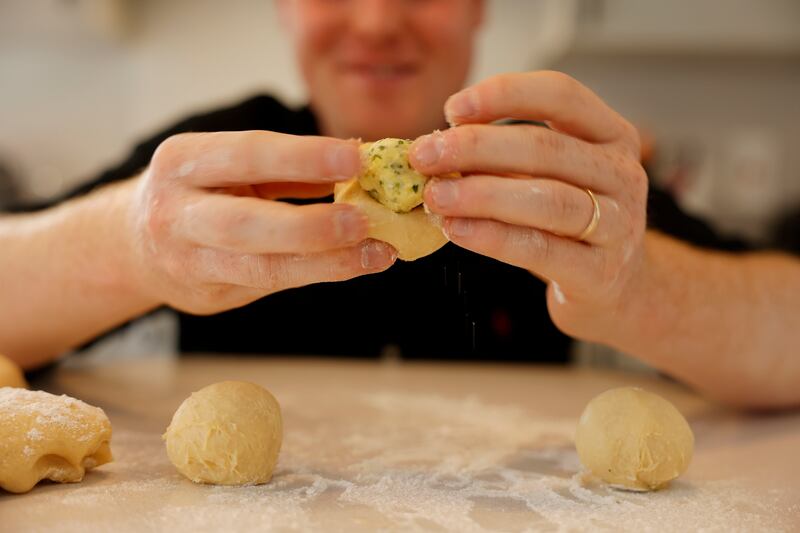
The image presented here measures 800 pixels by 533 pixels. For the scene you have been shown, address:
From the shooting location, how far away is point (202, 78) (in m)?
2.57

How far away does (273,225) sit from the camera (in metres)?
0.58

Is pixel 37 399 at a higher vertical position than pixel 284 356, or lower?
higher

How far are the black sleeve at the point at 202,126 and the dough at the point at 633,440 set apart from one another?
848mm

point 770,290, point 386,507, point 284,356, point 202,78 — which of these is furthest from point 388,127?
point 202,78

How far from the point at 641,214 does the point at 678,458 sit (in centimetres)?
24

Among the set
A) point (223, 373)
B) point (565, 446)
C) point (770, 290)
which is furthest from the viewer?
point (223, 373)

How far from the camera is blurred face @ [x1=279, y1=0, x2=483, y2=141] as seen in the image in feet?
4.51

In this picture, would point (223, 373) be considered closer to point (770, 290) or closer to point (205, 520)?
point (205, 520)

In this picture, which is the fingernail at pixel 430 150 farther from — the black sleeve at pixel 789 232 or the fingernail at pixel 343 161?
the black sleeve at pixel 789 232

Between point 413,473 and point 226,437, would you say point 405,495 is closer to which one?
point 413,473

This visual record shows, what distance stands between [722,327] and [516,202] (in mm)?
520

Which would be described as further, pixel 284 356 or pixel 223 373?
pixel 284 356

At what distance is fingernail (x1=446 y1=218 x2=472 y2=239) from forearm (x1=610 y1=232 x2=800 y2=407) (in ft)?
1.08

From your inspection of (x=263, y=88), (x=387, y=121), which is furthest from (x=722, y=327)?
(x=263, y=88)
